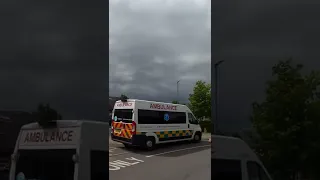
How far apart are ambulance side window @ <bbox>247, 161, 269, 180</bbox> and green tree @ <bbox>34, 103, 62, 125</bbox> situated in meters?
1.09

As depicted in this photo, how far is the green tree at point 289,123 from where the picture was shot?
1.55m

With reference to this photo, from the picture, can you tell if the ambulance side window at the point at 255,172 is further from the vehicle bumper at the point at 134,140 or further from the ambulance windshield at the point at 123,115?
the ambulance windshield at the point at 123,115

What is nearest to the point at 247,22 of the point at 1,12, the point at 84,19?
the point at 84,19

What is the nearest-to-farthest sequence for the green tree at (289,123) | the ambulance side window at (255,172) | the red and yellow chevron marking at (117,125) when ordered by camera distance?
the green tree at (289,123)
the ambulance side window at (255,172)
the red and yellow chevron marking at (117,125)

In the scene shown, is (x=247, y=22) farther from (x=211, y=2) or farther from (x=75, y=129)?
(x=75, y=129)

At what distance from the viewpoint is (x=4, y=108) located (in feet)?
5.59

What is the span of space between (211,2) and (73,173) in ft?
4.03

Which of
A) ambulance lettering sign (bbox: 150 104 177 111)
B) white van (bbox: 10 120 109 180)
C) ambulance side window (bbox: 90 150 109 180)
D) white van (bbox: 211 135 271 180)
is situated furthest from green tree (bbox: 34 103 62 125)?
white van (bbox: 211 135 271 180)

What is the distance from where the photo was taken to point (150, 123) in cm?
201

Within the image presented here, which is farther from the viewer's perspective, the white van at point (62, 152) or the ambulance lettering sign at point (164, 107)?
the ambulance lettering sign at point (164, 107)

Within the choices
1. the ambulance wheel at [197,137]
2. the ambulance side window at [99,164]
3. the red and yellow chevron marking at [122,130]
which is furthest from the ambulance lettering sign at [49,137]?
the ambulance wheel at [197,137]

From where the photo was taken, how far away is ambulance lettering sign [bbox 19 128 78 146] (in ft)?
5.38

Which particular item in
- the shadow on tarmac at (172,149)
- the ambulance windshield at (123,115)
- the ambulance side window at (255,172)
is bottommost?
the ambulance side window at (255,172)

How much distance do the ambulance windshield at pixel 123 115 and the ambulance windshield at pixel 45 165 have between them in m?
0.37
